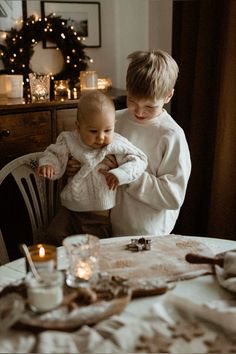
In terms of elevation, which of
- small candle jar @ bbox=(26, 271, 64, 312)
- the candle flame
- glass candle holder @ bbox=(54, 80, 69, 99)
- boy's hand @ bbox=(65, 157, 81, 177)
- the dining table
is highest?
glass candle holder @ bbox=(54, 80, 69, 99)

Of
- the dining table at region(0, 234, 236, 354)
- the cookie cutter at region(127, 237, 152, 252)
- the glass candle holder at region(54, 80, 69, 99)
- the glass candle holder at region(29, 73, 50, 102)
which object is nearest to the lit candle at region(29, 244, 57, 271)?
the dining table at region(0, 234, 236, 354)

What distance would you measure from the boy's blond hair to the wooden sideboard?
0.73 metres

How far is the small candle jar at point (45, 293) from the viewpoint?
1111 millimetres

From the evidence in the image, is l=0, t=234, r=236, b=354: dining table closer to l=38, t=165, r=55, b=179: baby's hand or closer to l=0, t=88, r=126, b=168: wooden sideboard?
l=38, t=165, r=55, b=179: baby's hand

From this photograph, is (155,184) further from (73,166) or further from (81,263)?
(81,263)

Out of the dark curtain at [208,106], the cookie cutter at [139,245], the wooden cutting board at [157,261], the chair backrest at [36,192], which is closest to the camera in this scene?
the wooden cutting board at [157,261]

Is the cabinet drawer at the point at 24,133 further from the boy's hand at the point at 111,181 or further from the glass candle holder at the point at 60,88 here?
the boy's hand at the point at 111,181

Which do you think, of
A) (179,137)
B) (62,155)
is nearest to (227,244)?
(179,137)

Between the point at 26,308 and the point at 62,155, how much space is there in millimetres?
841

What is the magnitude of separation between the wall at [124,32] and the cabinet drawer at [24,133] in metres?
0.62

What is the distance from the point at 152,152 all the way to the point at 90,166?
264mm

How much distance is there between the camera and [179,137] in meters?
1.90

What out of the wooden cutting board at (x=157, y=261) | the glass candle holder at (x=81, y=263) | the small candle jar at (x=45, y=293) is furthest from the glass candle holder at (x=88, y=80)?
the small candle jar at (x=45, y=293)

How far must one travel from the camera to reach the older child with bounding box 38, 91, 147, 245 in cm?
178
